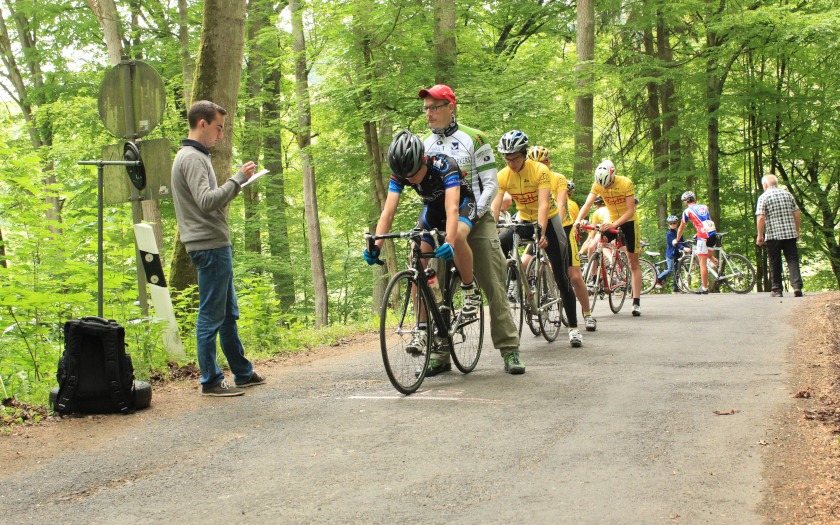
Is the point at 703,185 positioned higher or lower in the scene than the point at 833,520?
higher

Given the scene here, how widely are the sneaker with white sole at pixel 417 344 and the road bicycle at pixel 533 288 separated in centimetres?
216

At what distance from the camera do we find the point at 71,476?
15.1 ft

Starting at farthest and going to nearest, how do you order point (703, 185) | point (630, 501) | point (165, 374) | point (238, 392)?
1. point (703, 185)
2. point (165, 374)
3. point (238, 392)
4. point (630, 501)

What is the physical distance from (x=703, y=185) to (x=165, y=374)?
23703 mm

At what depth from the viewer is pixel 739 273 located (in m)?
19.4

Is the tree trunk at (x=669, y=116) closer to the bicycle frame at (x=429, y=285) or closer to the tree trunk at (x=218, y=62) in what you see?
the tree trunk at (x=218, y=62)

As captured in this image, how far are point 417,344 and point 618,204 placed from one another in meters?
6.21

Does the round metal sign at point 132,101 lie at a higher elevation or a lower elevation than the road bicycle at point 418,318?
higher

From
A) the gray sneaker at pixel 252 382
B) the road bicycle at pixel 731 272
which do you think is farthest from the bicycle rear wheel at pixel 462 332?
the road bicycle at pixel 731 272

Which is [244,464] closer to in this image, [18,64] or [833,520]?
[833,520]

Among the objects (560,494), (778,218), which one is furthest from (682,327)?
(560,494)

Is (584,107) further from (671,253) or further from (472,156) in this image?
(472,156)

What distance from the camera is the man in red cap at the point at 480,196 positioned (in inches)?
272

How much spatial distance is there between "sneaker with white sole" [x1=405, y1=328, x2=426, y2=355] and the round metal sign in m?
3.57
